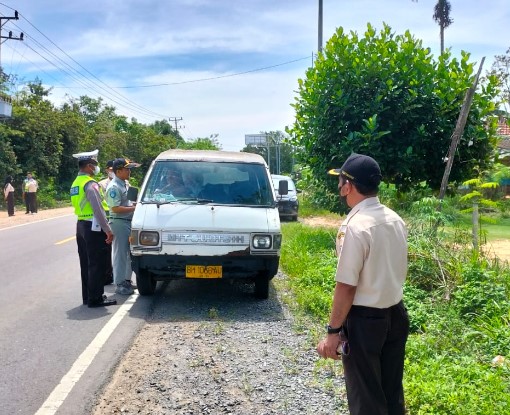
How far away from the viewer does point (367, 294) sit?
111 inches

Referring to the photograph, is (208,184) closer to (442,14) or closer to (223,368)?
(223,368)

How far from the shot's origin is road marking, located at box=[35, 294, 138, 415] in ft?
13.3

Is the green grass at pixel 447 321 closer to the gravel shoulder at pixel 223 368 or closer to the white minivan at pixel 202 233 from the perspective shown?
the gravel shoulder at pixel 223 368

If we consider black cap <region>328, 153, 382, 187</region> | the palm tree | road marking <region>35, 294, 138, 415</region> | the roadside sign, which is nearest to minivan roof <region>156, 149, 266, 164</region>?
road marking <region>35, 294, 138, 415</region>

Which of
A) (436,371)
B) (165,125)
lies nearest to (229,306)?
(436,371)

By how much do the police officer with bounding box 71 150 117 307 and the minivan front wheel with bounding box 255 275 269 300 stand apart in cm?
197

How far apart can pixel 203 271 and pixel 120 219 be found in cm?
182

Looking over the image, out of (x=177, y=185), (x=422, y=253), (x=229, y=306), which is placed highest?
(x=177, y=185)

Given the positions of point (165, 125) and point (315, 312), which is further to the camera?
point (165, 125)

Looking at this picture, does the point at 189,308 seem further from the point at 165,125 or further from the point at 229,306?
the point at 165,125

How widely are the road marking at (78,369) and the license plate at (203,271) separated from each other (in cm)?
95

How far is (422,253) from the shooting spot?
24.0 feet

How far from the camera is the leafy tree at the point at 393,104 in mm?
10102

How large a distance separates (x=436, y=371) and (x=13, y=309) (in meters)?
5.21
